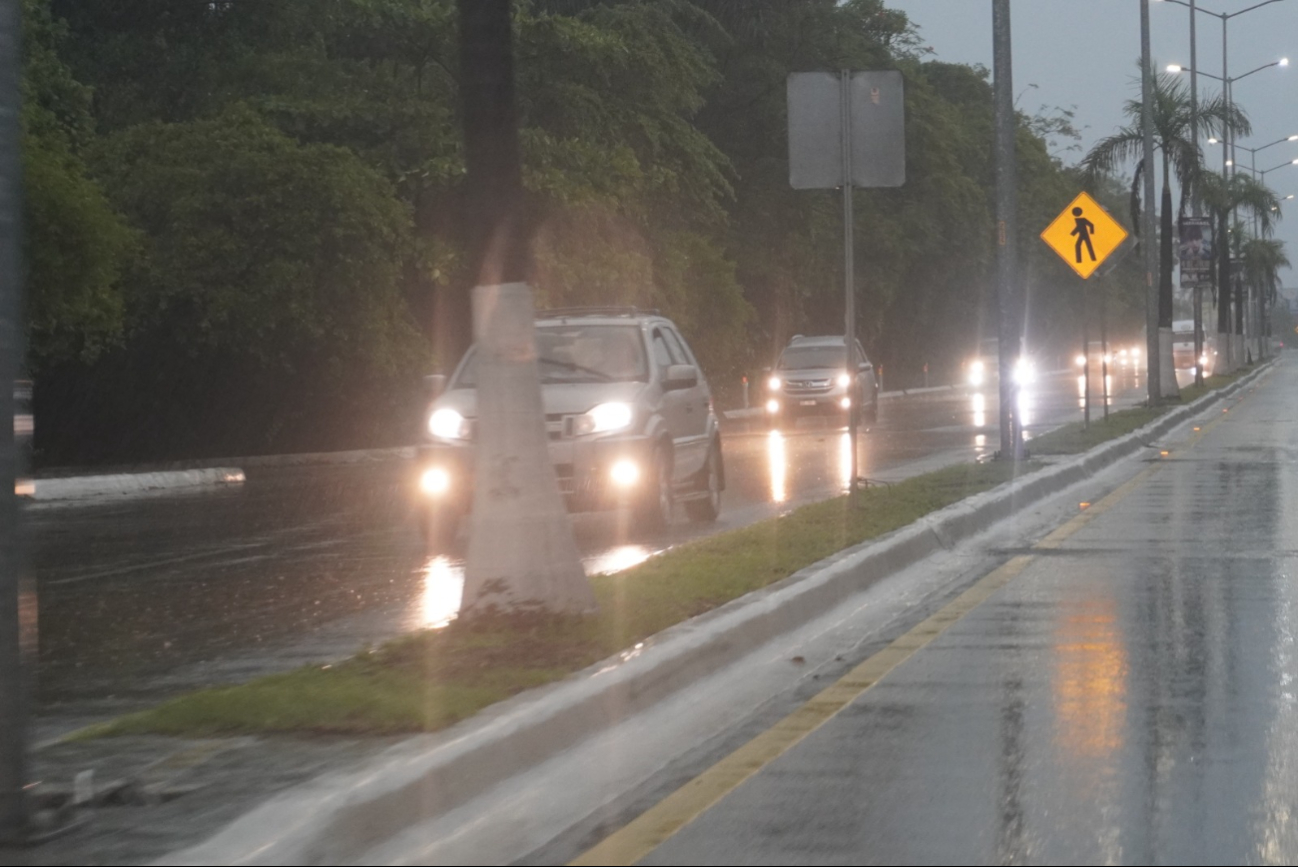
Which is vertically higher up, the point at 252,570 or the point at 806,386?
the point at 806,386

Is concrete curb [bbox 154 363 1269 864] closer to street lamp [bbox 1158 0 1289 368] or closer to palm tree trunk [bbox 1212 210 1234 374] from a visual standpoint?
street lamp [bbox 1158 0 1289 368]

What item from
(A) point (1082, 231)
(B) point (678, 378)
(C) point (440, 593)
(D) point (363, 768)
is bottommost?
(C) point (440, 593)

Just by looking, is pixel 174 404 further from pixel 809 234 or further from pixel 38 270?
pixel 809 234

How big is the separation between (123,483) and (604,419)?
30.2ft

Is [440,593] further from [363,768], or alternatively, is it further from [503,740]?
[363,768]

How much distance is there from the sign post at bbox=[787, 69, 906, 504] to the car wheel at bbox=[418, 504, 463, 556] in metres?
3.24

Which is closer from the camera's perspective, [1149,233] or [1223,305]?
[1149,233]

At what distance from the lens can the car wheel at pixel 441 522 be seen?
15539 millimetres

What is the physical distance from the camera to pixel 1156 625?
1062 cm

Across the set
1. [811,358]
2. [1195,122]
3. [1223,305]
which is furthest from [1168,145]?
[1223,305]

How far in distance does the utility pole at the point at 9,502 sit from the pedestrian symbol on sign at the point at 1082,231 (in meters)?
22.3

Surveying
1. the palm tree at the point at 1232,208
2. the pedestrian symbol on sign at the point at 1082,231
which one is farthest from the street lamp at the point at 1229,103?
the pedestrian symbol on sign at the point at 1082,231

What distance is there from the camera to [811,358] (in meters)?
39.8

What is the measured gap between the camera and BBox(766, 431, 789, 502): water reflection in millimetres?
20306
